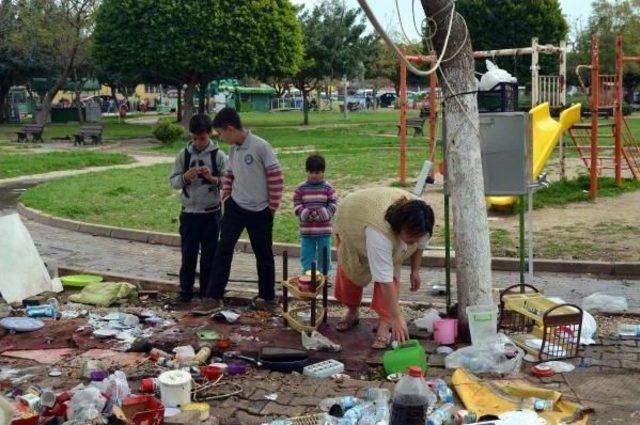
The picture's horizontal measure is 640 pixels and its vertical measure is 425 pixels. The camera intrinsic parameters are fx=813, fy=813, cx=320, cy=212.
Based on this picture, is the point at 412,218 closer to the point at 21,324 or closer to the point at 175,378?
the point at 175,378

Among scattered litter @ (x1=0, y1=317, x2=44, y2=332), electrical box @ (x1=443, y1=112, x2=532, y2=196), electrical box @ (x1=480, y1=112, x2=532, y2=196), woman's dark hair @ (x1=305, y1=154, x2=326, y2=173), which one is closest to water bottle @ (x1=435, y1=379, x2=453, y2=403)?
electrical box @ (x1=443, y1=112, x2=532, y2=196)

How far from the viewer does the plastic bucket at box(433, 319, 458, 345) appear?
241 inches

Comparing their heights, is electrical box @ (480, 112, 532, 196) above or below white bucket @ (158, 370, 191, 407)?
above

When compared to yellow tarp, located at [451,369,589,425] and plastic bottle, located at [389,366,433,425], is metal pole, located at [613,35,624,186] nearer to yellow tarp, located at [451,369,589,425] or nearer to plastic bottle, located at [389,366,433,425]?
yellow tarp, located at [451,369,589,425]

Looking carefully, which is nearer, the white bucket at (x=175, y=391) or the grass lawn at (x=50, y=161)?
the white bucket at (x=175, y=391)

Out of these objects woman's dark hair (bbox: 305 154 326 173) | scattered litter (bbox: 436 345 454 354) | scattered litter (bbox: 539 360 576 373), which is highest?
woman's dark hair (bbox: 305 154 326 173)

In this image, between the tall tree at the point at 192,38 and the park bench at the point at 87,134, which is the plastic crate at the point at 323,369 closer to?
the park bench at the point at 87,134

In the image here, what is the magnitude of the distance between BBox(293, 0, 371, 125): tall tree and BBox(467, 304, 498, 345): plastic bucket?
40.0 meters

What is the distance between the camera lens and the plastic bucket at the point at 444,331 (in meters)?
6.13

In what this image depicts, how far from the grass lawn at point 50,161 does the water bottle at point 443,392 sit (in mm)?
16796

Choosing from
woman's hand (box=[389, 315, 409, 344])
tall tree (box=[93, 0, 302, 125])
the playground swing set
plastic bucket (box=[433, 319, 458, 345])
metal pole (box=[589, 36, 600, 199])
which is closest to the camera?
woman's hand (box=[389, 315, 409, 344])

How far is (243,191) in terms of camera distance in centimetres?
705

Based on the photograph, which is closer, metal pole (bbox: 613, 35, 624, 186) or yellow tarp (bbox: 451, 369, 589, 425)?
yellow tarp (bbox: 451, 369, 589, 425)

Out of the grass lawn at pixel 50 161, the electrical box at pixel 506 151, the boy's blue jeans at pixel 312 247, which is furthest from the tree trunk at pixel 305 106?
the electrical box at pixel 506 151
